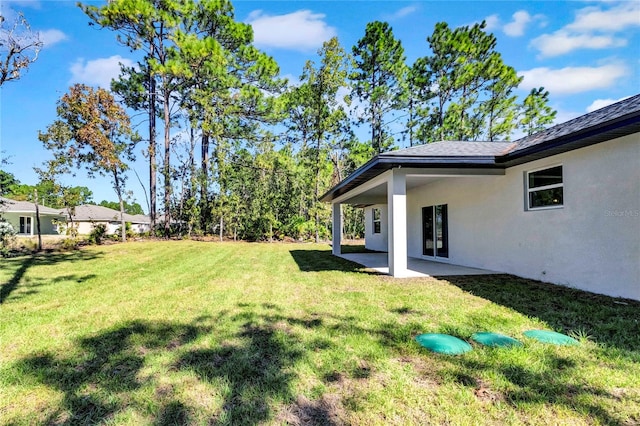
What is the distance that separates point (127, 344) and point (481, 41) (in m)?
22.8

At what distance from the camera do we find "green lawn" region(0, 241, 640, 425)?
2.15 metres

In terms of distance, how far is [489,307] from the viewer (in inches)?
184

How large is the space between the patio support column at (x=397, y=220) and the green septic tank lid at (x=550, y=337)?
3.64 metres

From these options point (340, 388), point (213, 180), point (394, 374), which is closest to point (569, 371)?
point (394, 374)

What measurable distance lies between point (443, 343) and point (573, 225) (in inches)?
176

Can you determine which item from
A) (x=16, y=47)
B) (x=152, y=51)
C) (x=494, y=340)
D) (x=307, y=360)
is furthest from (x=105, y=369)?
(x=152, y=51)

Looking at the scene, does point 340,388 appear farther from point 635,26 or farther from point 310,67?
point 310,67

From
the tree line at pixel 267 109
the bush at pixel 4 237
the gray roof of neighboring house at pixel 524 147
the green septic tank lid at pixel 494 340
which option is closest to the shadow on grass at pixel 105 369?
the green septic tank lid at pixel 494 340

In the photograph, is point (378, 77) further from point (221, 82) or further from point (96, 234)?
point (96, 234)

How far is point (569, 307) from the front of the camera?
4637 mm

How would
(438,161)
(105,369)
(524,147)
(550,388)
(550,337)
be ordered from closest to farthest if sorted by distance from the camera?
(550,388), (105,369), (550,337), (524,147), (438,161)

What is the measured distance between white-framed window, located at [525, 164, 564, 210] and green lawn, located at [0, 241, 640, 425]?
1.85m

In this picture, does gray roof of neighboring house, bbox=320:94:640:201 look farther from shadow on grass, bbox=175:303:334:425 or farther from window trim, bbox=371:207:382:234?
window trim, bbox=371:207:382:234

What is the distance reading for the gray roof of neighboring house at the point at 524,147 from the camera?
484cm
